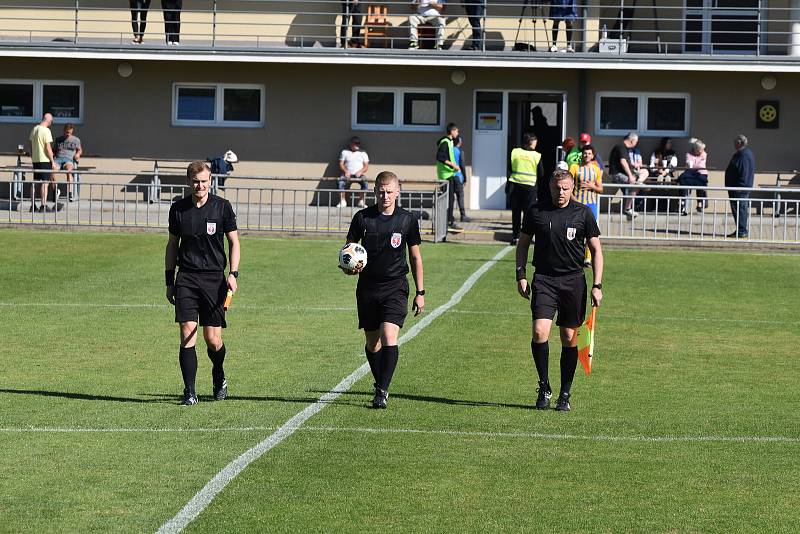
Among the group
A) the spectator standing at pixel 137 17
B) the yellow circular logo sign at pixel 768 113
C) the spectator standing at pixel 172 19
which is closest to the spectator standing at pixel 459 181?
the spectator standing at pixel 172 19

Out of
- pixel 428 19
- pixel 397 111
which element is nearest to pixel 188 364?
pixel 428 19

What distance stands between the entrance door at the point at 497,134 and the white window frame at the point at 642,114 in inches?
31.7

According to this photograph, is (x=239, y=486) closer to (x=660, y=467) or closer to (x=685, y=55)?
Result: (x=660, y=467)

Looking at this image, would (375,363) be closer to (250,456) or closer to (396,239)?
(396,239)

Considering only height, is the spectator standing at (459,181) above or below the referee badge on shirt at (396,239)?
above

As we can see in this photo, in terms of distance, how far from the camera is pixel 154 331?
15547 millimetres

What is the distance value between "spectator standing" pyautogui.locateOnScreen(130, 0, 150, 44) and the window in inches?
394

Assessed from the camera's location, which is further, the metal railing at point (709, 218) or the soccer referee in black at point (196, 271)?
the metal railing at point (709, 218)

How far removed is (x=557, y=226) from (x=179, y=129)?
2200 cm

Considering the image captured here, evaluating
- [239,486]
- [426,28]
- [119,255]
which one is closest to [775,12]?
[426,28]

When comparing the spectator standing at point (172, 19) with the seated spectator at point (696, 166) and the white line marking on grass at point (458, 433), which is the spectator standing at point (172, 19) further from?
the white line marking on grass at point (458, 433)

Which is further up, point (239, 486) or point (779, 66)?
point (779, 66)

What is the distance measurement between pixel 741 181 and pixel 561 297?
15.6 meters

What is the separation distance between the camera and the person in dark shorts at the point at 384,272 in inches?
434
